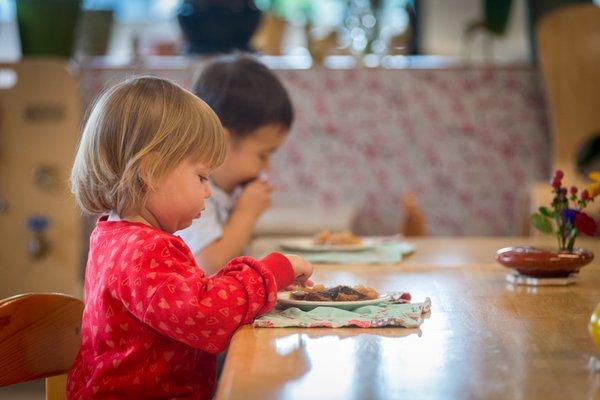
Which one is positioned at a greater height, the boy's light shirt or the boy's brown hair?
the boy's brown hair

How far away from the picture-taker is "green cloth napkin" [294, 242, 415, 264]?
184 centimetres

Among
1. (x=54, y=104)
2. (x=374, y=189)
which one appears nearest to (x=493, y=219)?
(x=374, y=189)

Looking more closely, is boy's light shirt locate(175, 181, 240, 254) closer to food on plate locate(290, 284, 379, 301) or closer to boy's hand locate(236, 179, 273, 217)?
boy's hand locate(236, 179, 273, 217)

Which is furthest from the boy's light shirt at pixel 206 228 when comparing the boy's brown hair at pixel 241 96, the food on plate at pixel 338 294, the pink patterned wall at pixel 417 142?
the pink patterned wall at pixel 417 142

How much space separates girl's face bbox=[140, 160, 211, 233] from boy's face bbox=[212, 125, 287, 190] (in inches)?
29.6

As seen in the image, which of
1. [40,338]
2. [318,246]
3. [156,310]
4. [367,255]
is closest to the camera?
[156,310]

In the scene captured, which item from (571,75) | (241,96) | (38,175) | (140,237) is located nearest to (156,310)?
(140,237)

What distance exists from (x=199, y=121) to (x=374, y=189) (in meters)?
2.83

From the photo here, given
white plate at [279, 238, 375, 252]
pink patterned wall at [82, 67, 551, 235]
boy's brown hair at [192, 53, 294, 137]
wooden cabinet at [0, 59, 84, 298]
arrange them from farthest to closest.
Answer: pink patterned wall at [82, 67, 551, 235] → wooden cabinet at [0, 59, 84, 298] → boy's brown hair at [192, 53, 294, 137] → white plate at [279, 238, 375, 252]

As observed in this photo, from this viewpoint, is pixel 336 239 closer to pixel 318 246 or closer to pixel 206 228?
pixel 318 246

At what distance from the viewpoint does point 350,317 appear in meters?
1.14

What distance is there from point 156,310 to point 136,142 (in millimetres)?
244

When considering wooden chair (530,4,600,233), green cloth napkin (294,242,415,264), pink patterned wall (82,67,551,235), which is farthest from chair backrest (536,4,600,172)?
green cloth napkin (294,242,415,264)

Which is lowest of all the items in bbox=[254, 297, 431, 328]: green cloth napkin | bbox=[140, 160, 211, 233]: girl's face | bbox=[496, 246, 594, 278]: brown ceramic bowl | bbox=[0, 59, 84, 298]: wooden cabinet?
bbox=[0, 59, 84, 298]: wooden cabinet
